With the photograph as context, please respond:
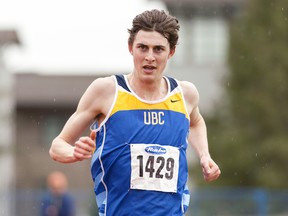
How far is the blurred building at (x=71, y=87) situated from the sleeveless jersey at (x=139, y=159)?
39.0 m

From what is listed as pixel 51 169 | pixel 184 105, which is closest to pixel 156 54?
pixel 184 105

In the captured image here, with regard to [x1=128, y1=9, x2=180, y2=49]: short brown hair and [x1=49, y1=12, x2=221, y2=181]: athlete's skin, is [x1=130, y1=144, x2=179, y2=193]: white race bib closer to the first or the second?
[x1=49, y1=12, x2=221, y2=181]: athlete's skin

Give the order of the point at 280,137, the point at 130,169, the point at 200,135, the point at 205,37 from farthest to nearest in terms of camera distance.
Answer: the point at 205,37, the point at 280,137, the point at 200,135, the point at 130,169

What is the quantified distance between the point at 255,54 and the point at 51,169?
65.2 feet

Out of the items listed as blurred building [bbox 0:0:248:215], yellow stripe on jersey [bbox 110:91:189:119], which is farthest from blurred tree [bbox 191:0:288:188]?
yellow stripe on jersey [bbox 110:91:189:119]

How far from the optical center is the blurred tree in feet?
118

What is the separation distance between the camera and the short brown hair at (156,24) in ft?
22.6

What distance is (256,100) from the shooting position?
119ft

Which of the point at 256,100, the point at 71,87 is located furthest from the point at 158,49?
the point at 71,87

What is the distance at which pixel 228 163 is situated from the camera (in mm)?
36000

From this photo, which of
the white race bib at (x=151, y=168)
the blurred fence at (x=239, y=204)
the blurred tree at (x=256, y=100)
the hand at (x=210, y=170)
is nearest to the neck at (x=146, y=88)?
the white race bib at (x=151, y=168)

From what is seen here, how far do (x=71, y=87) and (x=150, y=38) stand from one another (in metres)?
49.5

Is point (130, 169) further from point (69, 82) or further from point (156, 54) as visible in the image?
point (69, 82)

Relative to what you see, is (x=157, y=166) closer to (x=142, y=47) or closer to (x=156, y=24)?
(x=142, y=47)
